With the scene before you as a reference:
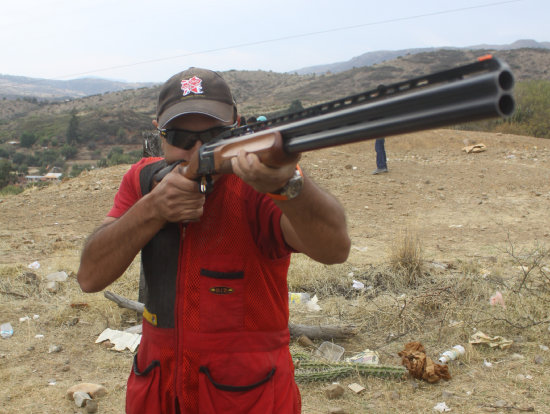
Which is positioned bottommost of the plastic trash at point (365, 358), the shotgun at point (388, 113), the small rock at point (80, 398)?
the plastic trash at point (365, 358)

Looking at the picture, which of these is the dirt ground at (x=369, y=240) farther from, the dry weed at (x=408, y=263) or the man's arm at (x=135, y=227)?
the man's arm at (x=135, y=227)

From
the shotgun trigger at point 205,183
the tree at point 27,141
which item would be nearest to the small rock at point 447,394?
the shotgun trigger at point 205,183

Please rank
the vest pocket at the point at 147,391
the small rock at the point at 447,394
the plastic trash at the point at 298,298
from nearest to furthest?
the vest pocket at the point at 147,391
the small rock at the point at 447,394
the plastic trash at the point at 298,298

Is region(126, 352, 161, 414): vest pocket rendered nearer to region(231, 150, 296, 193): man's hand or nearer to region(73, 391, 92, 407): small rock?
region(231, 150, 296, 193): man's hand

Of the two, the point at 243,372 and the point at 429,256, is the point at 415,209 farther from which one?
the point at 243,372

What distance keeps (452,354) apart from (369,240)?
374 centimetres

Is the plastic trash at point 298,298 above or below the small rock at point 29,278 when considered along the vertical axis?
below

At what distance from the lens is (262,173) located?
4.29 ft

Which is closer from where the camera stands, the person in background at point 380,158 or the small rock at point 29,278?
the small rock at point 29,278

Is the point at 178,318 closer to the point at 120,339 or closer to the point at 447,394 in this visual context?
the point at 447,394

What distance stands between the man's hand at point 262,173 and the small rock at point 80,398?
2777 millimetres

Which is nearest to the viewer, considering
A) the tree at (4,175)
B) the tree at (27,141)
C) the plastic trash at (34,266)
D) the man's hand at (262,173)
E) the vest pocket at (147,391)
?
the man's hand at (262,173)

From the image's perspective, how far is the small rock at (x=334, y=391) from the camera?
3.38 m

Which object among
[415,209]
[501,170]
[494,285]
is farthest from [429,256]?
[501,170]
